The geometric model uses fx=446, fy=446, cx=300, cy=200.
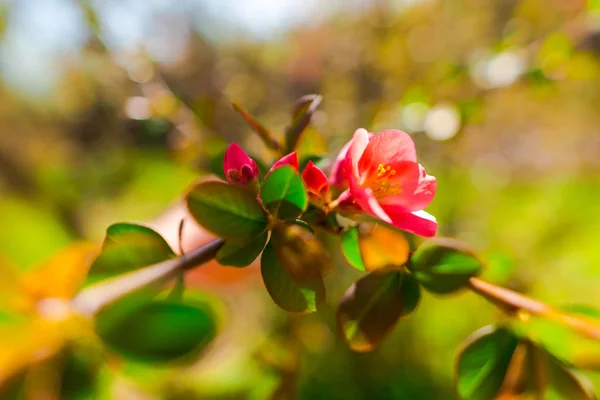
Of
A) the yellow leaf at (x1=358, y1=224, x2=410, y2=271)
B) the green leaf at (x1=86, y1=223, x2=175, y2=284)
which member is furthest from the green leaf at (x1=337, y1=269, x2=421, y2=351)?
the green leaf at (x1=86, y1=223, x2=175, y2=284)

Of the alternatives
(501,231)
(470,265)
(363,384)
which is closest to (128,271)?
(470,265)

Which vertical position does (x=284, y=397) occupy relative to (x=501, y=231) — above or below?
above

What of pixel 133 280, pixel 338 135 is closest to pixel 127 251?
pixel 133 280

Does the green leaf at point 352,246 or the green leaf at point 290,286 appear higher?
the green leaf at point 290,286

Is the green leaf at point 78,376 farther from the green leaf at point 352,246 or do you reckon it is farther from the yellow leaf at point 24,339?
the green leaf at point 352,246

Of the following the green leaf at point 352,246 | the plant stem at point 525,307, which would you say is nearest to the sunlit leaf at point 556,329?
the plant stem at point 525,307

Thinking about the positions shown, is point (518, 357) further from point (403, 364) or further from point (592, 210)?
point (592, 210)
